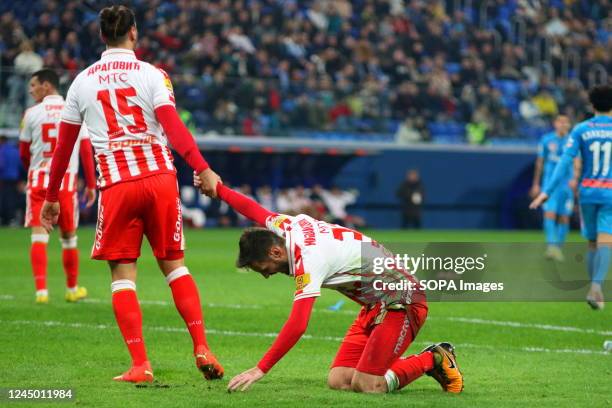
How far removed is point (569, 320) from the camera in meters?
11.0

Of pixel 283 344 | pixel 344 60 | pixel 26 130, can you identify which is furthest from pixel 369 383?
pixel 344 60

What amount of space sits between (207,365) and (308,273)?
3.68 feet

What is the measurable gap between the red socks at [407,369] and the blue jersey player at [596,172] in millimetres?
4141

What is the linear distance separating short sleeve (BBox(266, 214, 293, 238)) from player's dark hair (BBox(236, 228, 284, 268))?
0.04 meters

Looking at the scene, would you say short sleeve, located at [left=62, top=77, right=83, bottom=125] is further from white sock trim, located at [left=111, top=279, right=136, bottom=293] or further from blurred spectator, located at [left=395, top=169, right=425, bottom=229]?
blurred spectator, located at [left=395, top=169, right=425, bottom=229]

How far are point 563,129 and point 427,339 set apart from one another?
355 inches

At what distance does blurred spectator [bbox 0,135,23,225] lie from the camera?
2500 centimetres

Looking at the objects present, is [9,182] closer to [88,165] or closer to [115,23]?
[88,165]

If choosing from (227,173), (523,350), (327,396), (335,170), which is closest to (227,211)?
(227,173)

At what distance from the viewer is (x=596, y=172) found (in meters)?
10.8

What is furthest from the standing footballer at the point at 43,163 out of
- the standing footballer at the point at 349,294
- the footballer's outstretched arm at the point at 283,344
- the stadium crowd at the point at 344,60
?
the stadium crowd at the point at 344,60

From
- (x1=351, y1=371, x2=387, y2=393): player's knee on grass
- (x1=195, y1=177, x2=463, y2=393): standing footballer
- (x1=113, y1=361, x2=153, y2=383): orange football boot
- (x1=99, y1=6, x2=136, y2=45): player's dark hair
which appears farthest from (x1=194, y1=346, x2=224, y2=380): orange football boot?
(x1=99, y1=6, x2=136, y2=45): player's dark hair

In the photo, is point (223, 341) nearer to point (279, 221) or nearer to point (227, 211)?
point (279, 221)

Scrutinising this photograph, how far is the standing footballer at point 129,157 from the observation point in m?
6.91
